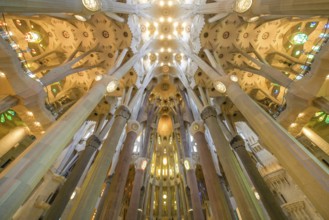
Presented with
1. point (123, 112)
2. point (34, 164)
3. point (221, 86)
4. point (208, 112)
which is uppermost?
point (208, 112)

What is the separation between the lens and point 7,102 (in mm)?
8773

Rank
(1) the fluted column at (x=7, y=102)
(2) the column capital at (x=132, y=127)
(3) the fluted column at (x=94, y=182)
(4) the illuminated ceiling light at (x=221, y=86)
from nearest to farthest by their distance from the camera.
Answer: (3) the fluted column at (x=94, y=182), (1) the fluted column at (x=7, y=102), (4) the illuminated ceiling light at (x=221, y=86), (2) the column capital at (x=132, y=127)

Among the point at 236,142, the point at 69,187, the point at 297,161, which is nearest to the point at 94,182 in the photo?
the point at 69,187

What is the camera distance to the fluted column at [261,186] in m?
9.11

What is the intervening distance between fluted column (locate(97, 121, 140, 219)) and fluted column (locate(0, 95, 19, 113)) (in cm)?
617

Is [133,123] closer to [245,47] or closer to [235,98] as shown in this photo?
[235,98]

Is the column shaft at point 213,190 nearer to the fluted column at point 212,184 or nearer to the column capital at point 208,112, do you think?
the fluted column at point 212,184

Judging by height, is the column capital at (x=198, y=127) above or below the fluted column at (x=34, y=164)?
above

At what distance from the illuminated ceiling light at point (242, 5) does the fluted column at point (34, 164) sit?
7.66 metres

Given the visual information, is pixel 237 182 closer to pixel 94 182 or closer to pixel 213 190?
pixel 213 190

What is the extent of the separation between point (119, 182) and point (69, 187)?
119 inches

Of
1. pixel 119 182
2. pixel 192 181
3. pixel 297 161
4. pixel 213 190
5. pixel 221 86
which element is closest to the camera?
pixel 297 161

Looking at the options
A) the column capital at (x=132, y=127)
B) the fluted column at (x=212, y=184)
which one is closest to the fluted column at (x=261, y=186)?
the fluted column at (x=212, y=184)

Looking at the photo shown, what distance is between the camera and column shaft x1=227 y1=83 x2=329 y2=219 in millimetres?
4344
